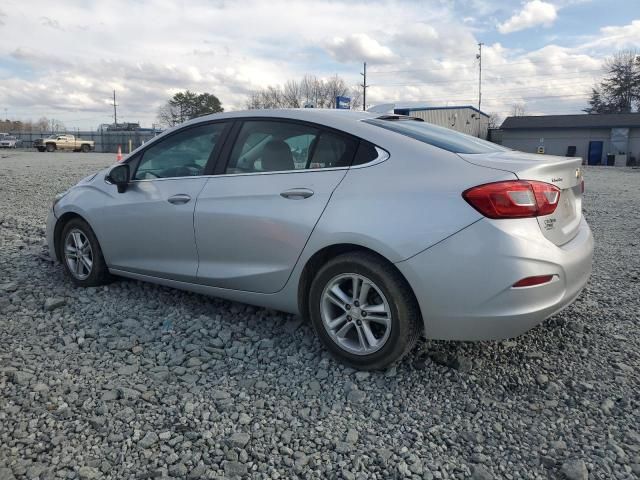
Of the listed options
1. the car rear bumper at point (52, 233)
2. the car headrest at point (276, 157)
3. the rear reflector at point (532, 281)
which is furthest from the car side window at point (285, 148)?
the car rear bumper at point (52, 233)

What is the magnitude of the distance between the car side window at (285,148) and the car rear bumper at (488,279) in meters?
0.89

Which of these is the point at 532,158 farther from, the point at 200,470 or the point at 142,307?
the point at 142,307

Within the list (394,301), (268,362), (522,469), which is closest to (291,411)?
(268,362)

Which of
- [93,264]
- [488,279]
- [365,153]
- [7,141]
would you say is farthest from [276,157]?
[7,141]

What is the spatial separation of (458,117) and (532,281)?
5287 centimetres

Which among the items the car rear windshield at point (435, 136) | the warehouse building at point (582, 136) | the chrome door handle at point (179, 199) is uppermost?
the warehouse building at point (582, 136)

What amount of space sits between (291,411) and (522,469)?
45.6 inches

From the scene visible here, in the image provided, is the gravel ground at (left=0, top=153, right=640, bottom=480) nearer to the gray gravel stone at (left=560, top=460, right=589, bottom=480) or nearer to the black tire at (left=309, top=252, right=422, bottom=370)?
the gray gravel stone at (left=560, top=460, right=589, bottom=480)

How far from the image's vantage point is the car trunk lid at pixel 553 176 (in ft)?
9.49

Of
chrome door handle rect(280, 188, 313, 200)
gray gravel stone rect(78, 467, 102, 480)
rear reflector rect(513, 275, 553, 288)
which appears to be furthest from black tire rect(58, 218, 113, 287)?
rear reflector rect(513, 275, 553, 288)

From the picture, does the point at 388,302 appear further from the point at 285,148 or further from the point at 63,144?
the point at 63,144

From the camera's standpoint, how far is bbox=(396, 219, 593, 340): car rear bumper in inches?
108

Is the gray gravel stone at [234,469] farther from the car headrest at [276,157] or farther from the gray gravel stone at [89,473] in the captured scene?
the car headrest at [276,157]

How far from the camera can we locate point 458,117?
52.6 metres
